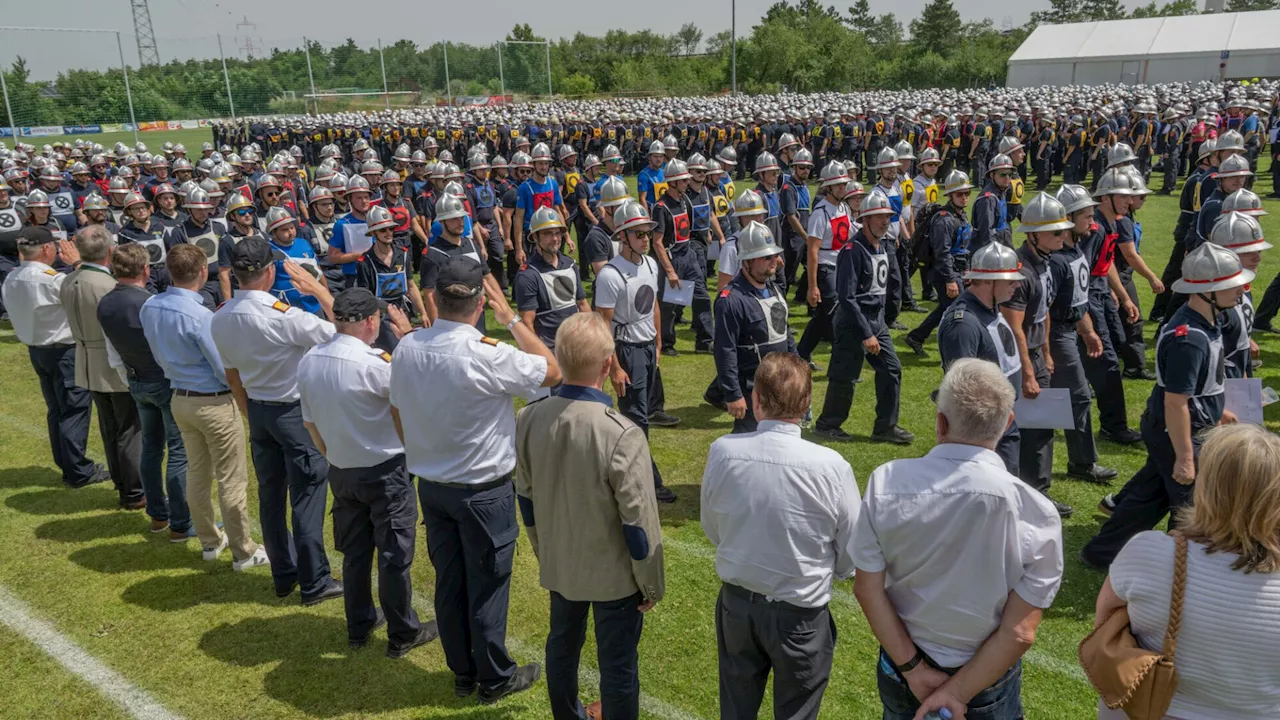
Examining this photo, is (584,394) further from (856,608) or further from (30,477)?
(30,477)

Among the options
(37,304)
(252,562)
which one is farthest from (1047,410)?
(37,304)

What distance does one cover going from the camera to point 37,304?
653 cm

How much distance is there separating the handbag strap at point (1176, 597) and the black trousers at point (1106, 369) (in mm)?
4979

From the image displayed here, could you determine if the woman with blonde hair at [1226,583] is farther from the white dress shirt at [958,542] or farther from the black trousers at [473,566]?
the black trousers at [473,566]

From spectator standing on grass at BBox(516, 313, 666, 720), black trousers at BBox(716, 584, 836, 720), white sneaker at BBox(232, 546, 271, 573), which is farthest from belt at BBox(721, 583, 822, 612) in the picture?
white sneaker at BBox(232, 546, 271, 573)

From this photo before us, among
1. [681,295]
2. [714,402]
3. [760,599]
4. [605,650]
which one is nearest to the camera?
[760,599]

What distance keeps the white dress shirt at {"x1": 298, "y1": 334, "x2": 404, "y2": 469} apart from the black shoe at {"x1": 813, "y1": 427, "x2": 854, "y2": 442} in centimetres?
426

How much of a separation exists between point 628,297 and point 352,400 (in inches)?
102

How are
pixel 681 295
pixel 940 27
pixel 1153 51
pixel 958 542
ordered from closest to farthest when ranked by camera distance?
pixel 958 542 → pixel 681 295 → pixel 1153 51 → pixel 940 27

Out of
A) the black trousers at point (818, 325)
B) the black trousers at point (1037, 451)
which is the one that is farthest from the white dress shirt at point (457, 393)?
the black trousers at point (818, 325)

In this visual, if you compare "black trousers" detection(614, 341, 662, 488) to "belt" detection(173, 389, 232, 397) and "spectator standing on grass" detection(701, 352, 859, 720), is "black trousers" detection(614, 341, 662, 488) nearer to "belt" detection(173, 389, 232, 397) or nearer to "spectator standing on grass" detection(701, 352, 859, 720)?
"belt" detection(173, 389, 232, 397)

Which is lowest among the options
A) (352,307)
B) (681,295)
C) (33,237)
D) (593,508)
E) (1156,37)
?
(681,295)

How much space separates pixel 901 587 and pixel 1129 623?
2.10ft

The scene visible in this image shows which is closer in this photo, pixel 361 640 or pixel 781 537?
pixel 781 537
